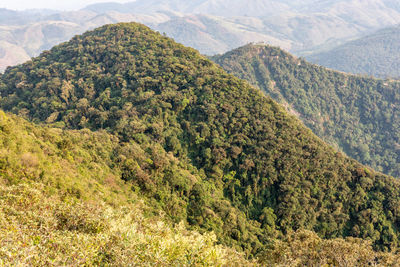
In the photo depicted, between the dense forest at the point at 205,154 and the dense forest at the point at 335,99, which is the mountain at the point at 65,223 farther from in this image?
the dense forest at the point at 335,99

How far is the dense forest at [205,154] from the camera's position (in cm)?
4072

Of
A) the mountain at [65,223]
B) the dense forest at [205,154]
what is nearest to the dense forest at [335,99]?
the dense forest at [205,154]

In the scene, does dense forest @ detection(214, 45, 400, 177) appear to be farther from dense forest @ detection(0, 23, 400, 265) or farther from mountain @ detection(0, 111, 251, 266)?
mountain @ detection(0, 111, 251, 266)

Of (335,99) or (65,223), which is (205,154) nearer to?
(65,223)

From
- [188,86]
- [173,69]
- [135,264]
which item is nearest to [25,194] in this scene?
[135,264]

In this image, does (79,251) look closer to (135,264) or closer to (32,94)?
(135,264)

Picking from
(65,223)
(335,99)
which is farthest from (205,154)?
(335,99)

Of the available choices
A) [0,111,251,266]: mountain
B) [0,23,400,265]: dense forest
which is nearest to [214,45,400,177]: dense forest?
[0,23,400,265]: dense forest

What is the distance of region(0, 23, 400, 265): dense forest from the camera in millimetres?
40719

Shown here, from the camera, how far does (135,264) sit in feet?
45.0

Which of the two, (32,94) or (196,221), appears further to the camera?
(32,94)

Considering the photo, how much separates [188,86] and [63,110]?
34649mm

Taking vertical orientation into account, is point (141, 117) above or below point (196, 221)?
above

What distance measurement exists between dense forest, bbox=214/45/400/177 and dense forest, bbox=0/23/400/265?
272ft
